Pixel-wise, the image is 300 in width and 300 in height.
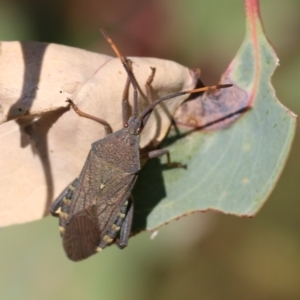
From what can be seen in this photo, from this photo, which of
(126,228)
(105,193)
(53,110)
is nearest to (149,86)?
(53,110)

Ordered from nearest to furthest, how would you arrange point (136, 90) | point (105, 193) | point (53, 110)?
point (53, 110)
point (136, 90)
point (105, 193)

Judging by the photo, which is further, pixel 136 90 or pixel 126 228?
pixel 126 228

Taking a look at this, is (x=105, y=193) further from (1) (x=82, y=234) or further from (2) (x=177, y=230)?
(2) (x=177, y=230)

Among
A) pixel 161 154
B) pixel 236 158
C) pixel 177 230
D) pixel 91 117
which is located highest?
pixel 91 117

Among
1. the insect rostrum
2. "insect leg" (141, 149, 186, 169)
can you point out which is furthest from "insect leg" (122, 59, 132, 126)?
"insect leg" (141, 149, 186, 169)

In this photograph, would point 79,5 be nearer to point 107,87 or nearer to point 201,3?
point 201,3
